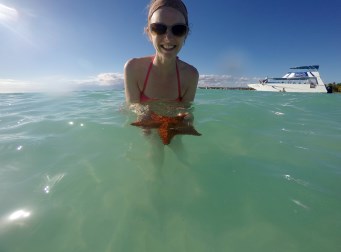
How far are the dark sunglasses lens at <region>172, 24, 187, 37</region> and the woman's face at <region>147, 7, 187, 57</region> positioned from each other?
1.9 inches

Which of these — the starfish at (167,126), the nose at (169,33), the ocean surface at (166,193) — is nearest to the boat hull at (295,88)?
the ocean surface at (166,193)

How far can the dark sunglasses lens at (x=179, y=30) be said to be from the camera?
3.67 meters

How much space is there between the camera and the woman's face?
3.67 meters

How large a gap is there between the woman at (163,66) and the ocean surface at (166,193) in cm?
92

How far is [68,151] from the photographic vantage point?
364cm

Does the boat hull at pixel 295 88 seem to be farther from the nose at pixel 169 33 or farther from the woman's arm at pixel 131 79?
the nose at pixel 169 33

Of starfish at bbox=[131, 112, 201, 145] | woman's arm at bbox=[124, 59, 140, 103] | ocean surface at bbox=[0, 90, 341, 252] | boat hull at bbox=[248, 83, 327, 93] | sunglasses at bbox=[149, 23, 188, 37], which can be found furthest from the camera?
boat hull at bbox=[248, 83, 327, 93]

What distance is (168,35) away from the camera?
3676 mm

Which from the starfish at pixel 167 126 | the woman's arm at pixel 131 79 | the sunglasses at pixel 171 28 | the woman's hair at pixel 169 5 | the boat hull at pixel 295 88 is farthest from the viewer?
the boat hull at pixel 295 88

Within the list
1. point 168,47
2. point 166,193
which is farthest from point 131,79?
point 166,193

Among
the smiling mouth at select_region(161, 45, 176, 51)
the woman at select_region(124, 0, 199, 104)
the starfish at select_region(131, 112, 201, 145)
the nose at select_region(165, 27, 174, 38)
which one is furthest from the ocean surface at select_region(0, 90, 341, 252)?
the nose at select_region(165, 27, 174, 38)

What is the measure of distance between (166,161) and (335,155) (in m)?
2.87

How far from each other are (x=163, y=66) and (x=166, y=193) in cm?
275

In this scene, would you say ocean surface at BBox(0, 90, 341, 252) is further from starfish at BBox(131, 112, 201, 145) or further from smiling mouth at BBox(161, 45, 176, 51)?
smiling mouth at BBox(161, 45, 176, 51)
